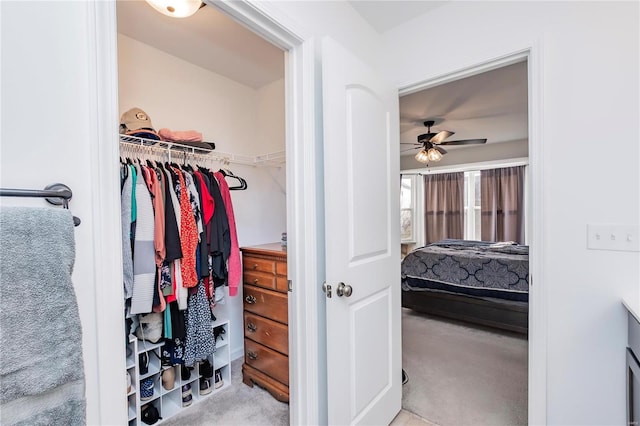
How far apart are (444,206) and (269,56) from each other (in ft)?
17.9

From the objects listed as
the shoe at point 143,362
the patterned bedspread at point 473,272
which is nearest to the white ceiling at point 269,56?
the patterned bedspread at point 473,272

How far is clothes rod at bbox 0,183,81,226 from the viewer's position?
24.9 inches

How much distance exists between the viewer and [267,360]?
2078 mm

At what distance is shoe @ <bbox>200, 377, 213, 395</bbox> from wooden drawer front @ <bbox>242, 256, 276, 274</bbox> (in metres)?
0.82

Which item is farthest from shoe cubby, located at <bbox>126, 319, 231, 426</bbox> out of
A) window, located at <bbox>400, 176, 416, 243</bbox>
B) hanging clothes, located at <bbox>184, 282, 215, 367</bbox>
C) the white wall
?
window, located at <bbox>400, 176, 416, 243</bbox>

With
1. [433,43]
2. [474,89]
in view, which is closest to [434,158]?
[474,89]

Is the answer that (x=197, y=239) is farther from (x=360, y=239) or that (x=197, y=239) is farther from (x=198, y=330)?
(x=360, y=239)

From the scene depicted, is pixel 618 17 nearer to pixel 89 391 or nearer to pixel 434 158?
pixel 89 391

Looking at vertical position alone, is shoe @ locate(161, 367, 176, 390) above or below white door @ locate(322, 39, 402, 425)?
below

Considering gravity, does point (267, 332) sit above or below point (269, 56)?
below

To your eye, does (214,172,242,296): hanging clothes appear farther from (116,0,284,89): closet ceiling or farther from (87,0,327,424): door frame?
(116,0,284,89): closet ceiling

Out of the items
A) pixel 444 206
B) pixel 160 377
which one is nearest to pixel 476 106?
pixel 444 206

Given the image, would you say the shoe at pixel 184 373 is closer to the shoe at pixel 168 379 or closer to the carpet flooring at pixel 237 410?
the shoe at pixel 168 379

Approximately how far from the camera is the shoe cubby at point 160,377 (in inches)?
66.9
